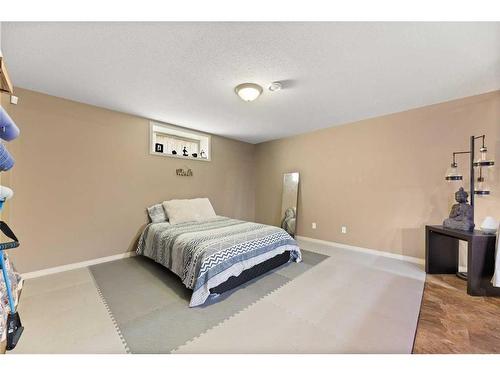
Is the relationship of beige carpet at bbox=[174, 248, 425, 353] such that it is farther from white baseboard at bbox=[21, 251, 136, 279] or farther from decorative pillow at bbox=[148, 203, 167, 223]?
white baseboard at bbox=[21, 251, 136, 279]

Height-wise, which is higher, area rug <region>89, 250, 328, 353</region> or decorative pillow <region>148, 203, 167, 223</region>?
decorative pillow <region>148, 203, 167, 223</region>

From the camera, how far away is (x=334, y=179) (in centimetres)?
394

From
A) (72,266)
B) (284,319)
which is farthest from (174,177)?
(284,319)

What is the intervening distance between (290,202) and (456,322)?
312cm

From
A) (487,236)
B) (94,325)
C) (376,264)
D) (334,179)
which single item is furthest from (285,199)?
(94,325)

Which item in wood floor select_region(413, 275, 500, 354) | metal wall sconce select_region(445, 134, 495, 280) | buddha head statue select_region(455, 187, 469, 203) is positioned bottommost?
wood floor select_region(413, 275, 500, 354)

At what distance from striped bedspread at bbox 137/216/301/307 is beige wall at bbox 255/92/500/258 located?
147cm

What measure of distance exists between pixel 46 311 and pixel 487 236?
4.31m

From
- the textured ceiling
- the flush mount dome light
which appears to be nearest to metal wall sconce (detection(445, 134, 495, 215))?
the textured ceiling

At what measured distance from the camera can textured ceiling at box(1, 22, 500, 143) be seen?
1495 millimetres

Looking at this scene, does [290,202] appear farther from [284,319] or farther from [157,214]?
[284,319]

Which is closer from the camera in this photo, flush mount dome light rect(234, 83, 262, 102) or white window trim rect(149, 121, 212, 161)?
flush mount dome light rect(234, 83, 262, 102)

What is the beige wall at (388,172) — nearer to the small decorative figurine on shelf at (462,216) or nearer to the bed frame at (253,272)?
the small decorative figurine on shelf at (462,216)

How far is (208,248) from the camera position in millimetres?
2096
